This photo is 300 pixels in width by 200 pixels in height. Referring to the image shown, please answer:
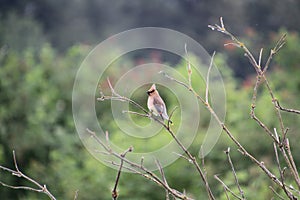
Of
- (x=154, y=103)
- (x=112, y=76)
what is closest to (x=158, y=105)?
(x=154, y=103)

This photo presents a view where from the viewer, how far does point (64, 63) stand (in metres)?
13.3

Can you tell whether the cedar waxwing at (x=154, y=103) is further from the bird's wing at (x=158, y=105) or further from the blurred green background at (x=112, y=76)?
the blurred green background at (x=112, y=76)

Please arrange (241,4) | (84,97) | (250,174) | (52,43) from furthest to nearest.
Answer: (52,43) → (241,4) → (84,97) → (250,174)

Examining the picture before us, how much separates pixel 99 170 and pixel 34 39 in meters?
11.1

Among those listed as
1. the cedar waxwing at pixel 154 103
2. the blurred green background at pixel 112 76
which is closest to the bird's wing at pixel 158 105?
the cedar waxwing at pixel 154 103

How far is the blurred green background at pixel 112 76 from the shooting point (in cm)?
883

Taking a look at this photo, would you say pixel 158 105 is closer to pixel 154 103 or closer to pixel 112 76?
pixel 154 103

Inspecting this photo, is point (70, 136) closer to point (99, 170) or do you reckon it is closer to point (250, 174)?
point (99, 170)

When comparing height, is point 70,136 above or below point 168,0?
below

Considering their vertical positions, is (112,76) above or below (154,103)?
above

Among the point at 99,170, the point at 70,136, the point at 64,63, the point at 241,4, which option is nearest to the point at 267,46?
the point at 241,4

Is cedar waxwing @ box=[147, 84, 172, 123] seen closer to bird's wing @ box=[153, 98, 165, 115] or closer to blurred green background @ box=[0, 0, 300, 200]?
bird's wing @ box=[153, 98, 165, 115]

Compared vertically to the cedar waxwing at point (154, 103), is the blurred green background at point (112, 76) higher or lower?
higher

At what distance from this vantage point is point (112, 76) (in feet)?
41.5
